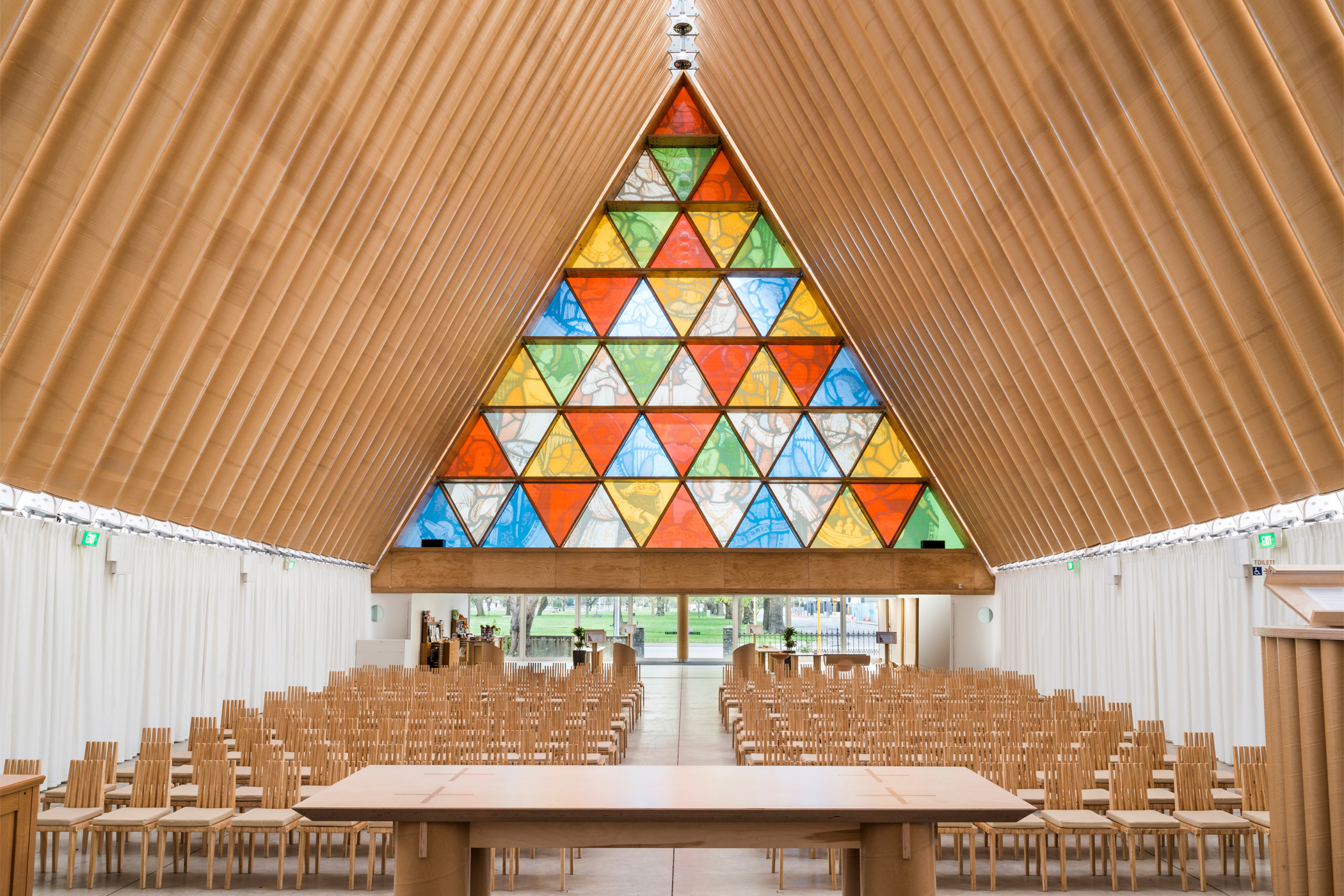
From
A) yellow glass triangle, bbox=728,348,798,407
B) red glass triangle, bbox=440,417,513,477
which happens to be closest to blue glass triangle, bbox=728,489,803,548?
yellow glass triangle, bbox=728,348,798,407

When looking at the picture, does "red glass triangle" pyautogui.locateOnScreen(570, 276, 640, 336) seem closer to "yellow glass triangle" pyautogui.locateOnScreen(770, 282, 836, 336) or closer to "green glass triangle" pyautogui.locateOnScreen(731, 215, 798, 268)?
"green glass triangle" pyautogui.locateOnScreen(731, 215, 798, 268)

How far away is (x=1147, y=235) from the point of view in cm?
899

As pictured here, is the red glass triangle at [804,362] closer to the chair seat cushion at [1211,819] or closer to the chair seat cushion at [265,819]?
the chair seat cushion at [1211,819]

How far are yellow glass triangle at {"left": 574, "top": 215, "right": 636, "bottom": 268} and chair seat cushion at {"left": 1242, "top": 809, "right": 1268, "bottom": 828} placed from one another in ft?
60.0

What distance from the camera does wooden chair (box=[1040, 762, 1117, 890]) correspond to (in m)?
6.85

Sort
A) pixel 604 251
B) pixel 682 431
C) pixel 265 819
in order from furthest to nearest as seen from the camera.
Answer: pixel 604 251 → pixel 682 431 → pixel 265 819

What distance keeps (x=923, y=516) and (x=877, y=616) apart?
5717 millimetres

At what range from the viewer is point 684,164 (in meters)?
23.6

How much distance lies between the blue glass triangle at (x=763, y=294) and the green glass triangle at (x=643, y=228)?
6.41 ft

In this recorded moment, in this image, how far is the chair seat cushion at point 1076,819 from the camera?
685 centimetres

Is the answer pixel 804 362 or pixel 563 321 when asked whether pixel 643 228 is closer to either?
pixel 563 321

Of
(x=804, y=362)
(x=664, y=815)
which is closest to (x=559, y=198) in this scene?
(x=804, y=362)

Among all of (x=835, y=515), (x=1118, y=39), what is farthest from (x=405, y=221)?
(x=835, y=515)

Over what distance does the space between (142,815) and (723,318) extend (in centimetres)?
1782
